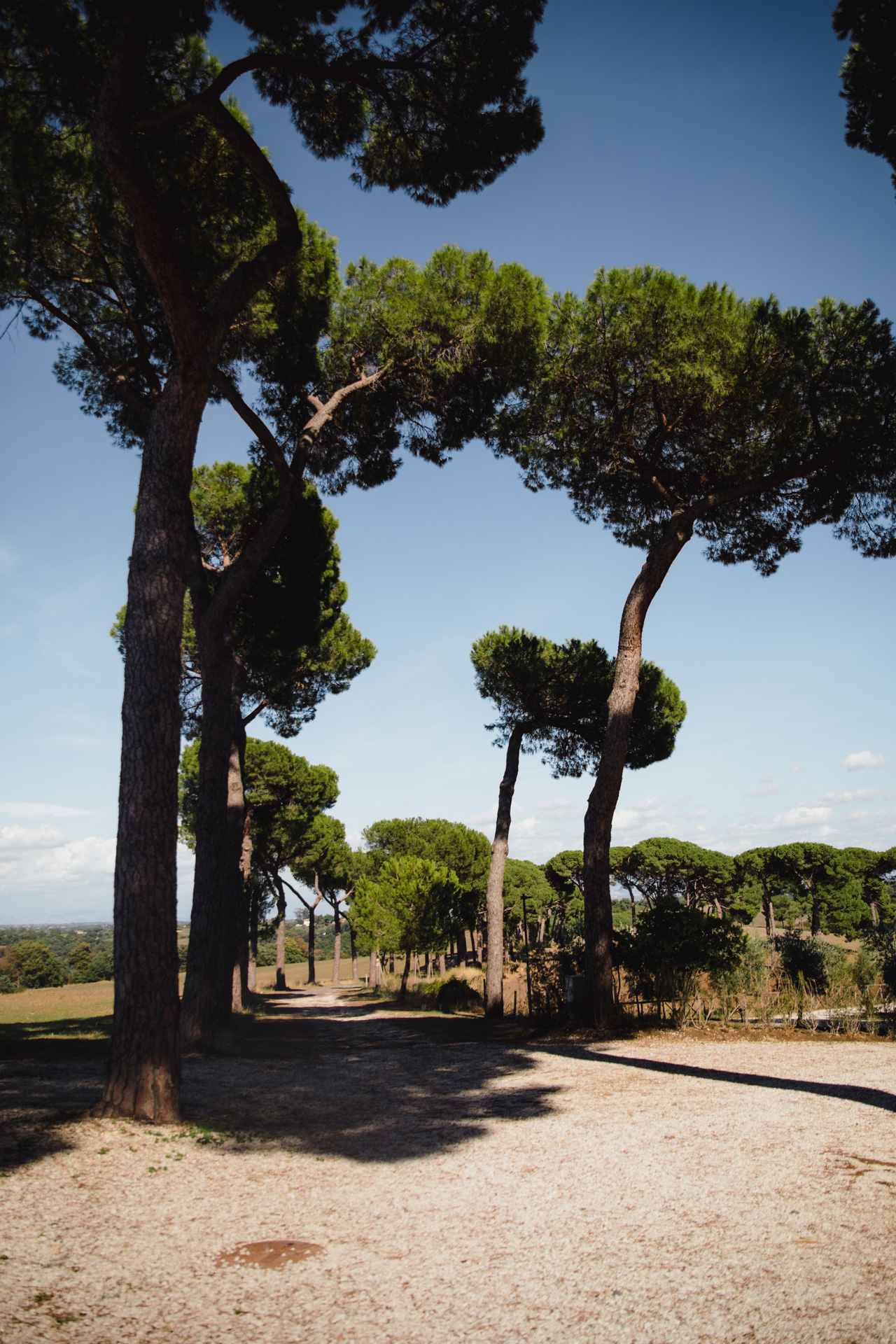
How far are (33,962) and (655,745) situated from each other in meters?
39.4

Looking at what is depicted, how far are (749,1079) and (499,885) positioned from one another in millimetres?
7551

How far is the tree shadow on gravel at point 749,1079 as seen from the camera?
17.4 ft

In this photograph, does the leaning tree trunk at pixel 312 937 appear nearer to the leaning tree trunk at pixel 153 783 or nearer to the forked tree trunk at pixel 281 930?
the forked tree trunk at pixel 281 930

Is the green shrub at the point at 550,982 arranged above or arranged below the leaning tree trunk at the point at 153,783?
below

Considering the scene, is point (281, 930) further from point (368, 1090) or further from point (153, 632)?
point (153, 632)

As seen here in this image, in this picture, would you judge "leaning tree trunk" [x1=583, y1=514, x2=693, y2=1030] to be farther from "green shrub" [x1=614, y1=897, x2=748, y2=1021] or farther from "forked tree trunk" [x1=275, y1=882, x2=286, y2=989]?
"forked tree trunk" [x1=275, y1=882, x2=286, y2=989]

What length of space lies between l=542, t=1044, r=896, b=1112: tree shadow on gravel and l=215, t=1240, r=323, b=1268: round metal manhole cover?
4.17 metres

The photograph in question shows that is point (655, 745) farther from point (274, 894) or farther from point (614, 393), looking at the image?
point (274, 894)

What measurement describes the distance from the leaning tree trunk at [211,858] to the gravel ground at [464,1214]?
7.59 ft

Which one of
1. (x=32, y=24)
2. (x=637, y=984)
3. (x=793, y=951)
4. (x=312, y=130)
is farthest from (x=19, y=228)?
(x=793, y=951)

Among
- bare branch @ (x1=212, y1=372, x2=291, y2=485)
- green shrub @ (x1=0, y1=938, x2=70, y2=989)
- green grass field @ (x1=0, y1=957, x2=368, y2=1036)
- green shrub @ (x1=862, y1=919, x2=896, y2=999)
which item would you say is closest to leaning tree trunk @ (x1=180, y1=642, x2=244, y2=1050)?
bare branch @ (x1=212, y1=372, x2=291, y2=485)

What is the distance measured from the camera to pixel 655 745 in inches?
564

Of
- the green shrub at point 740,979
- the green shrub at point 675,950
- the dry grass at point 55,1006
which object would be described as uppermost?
the green shrub at point 675,950

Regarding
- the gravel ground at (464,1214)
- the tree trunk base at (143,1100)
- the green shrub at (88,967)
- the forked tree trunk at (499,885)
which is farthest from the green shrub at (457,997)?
the green shrub at (88,967)
